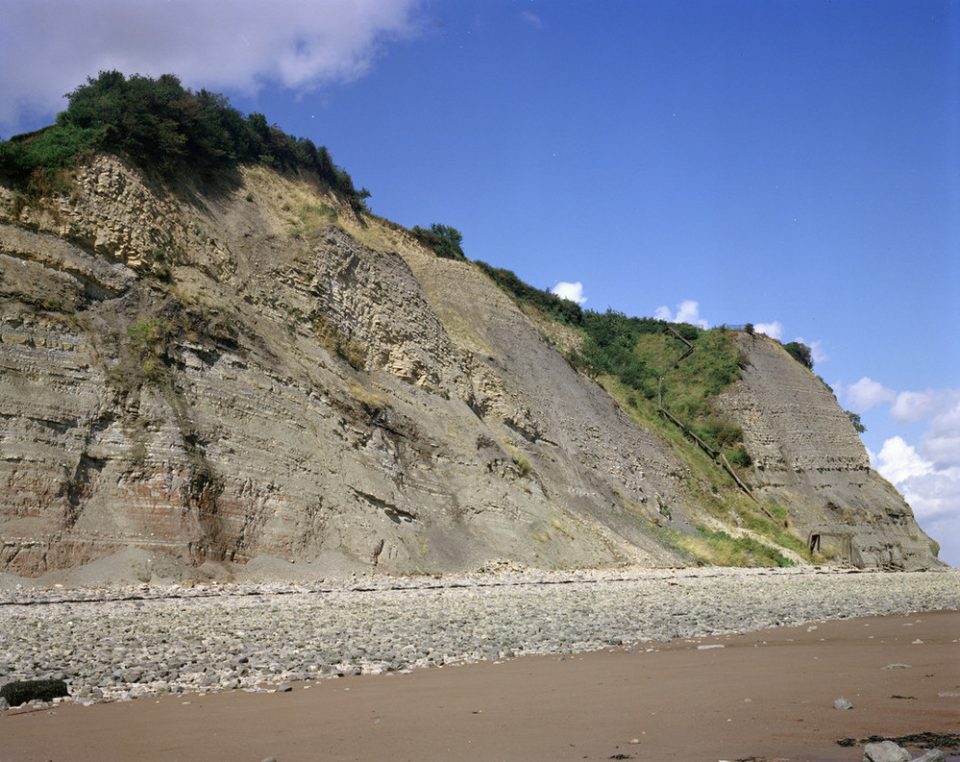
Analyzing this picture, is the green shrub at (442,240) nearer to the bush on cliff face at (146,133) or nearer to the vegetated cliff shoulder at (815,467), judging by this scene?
the bush on cliff face at (146,133)

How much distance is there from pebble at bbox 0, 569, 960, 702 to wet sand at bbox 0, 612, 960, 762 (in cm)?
88

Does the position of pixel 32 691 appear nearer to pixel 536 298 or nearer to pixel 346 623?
pixel 346 623

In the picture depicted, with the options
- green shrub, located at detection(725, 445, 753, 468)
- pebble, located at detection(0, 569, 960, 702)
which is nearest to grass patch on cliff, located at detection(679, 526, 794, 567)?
green shrub, located at detection(725, 445, 753, 468)

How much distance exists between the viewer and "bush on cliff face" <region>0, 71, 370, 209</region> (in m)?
24.6

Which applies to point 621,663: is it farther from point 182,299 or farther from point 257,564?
point 182,299

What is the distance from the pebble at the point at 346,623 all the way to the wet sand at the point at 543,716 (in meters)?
0.88

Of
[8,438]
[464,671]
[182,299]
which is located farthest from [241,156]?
[464,671]

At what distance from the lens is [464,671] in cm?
960

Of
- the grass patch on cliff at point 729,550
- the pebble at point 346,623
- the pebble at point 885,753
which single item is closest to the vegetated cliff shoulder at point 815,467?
the grass patch on cliff at point 729,550

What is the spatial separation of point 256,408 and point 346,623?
458 inches

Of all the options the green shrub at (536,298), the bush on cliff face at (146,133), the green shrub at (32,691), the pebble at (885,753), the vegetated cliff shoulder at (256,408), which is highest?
the green shrub at (536,298)

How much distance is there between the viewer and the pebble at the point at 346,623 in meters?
9.30

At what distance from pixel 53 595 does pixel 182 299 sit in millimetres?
10579

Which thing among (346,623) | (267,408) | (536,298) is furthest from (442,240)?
(346,623)
